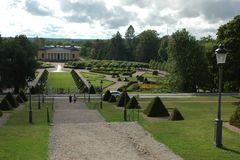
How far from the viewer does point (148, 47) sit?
147 m

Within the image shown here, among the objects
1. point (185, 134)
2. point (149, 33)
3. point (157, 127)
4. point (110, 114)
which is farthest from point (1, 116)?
point (149, 33)

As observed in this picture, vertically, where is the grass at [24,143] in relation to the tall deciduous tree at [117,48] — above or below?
below

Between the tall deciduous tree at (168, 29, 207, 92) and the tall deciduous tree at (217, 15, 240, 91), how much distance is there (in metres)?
21.4

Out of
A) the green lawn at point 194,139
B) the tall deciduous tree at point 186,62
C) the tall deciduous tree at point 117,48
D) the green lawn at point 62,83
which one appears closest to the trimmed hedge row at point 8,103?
the green lawn at point 194,139

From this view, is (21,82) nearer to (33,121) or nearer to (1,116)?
(1,116)

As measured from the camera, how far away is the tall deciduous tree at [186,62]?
61469 mm

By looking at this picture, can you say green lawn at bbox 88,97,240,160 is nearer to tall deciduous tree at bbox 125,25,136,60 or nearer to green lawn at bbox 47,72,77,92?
green lawn at bbox 47,72,77,92

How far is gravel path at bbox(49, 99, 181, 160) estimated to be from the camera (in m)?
17.0

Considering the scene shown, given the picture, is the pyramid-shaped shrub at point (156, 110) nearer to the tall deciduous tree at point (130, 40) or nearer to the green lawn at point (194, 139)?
the green lawn at point (194, 139)

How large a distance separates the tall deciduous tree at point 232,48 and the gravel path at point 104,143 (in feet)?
54.6

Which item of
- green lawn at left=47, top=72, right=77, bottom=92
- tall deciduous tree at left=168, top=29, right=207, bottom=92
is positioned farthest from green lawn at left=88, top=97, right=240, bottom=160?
green lawn at left=47, top=72, right=77, bottom=92

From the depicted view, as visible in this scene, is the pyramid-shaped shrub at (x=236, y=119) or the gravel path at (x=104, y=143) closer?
the gravel path at (x=104, y=143)

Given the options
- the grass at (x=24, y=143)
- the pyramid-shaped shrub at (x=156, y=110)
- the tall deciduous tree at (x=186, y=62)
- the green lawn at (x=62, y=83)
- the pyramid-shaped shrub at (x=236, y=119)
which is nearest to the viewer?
the grass at (x=24, y=143)

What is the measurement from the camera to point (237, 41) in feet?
125
